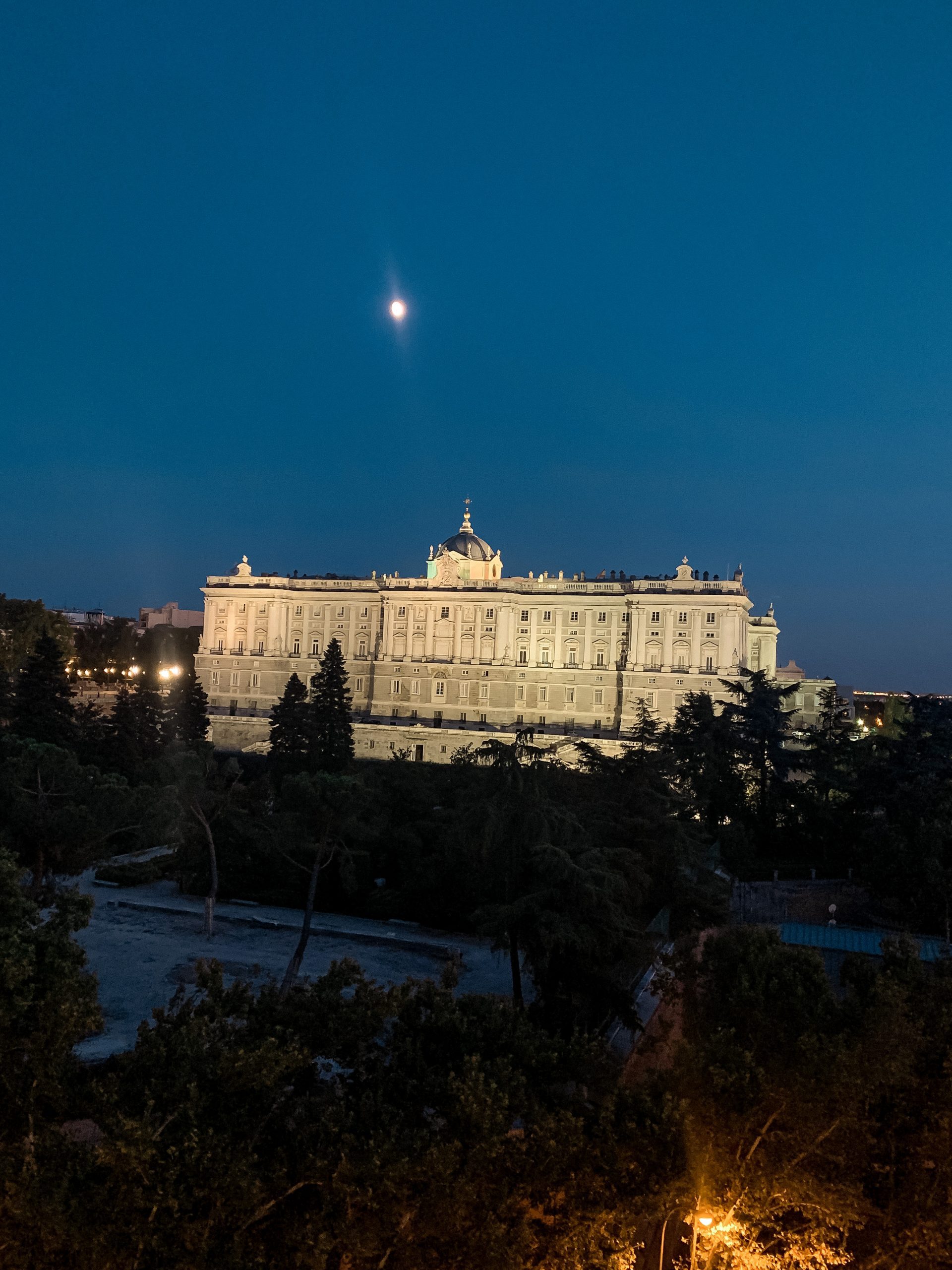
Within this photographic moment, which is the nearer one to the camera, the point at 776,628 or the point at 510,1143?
the point at 510,1143

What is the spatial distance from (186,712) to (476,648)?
2112 cm

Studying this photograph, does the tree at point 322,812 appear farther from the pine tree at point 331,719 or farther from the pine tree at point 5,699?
the pine tree at point 5,699

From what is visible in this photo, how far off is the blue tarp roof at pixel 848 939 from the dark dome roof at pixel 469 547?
4838 cm

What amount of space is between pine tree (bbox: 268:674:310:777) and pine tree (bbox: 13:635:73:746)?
883 cm

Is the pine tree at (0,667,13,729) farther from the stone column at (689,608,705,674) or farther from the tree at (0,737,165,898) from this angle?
the stone column at (689,608,705,674)

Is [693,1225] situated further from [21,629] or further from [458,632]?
[21,629]

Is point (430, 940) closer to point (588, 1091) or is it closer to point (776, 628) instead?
point (588, 1091)

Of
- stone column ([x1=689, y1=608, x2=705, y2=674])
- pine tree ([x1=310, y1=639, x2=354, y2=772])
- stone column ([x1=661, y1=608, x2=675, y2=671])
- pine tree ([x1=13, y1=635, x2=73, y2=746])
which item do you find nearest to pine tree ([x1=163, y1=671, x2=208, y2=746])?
pine tree ([x1=310, y1=639, x2=354, y2=772])

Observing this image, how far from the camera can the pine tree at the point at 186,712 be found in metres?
47.8

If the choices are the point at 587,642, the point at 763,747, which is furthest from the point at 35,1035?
the point at 587,642

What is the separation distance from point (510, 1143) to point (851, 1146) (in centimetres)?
403

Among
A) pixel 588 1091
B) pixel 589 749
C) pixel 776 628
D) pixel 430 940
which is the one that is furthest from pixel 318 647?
pixel 588 1091

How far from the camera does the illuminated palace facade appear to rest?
56.6 meters

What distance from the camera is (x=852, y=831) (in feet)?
95.0
